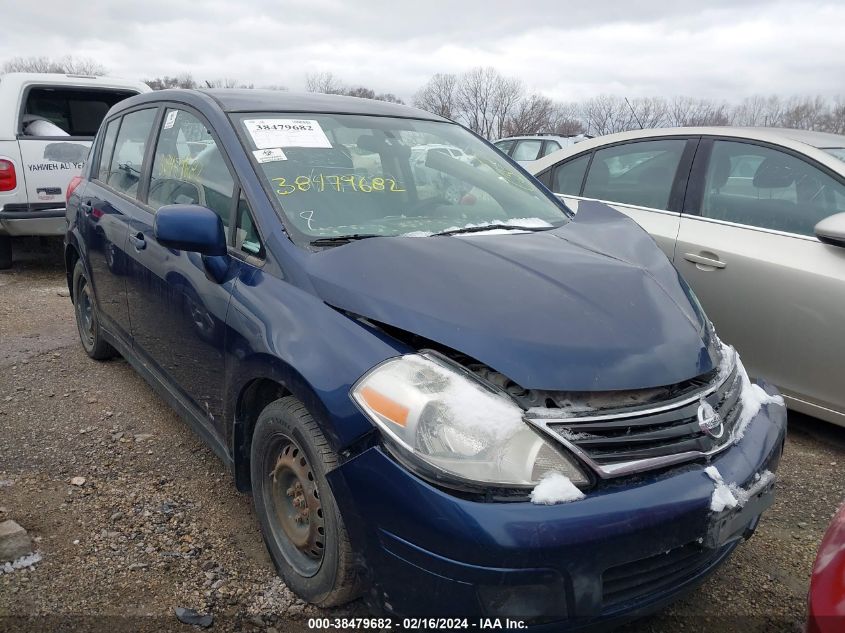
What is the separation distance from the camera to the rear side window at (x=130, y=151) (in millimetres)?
3303

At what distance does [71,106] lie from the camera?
815 centimetres

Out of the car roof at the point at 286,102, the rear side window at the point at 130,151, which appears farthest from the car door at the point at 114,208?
the car roof at the point at 286,102

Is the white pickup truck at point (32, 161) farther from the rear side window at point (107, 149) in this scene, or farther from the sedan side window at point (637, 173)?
the sedan side window at point (637, 173)

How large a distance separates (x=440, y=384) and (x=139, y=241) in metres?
1.96

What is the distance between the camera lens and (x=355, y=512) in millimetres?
1719

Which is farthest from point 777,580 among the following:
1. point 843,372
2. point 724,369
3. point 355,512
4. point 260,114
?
point 260,114

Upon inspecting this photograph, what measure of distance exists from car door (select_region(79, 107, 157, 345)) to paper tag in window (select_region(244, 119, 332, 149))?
1.01 m

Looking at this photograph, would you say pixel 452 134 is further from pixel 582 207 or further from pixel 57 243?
pixel 57 243

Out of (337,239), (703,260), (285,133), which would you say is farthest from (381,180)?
(703,260)

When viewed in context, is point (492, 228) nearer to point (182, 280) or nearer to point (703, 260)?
point (182, 280)

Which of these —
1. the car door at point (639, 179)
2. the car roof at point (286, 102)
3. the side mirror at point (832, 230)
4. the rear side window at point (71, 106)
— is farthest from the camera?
the rear side window at point (71, 106)

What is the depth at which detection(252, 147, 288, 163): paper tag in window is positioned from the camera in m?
2.41

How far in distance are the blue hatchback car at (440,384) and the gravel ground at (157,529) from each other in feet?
1.00

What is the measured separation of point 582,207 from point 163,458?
7.53 ft
